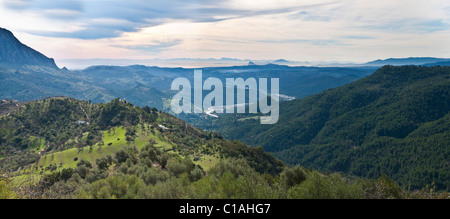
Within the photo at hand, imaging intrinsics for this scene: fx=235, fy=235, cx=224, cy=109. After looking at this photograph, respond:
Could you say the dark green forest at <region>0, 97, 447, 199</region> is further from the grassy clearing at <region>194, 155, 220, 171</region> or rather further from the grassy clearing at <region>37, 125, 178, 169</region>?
the grassy clearing at <region>194, 155, 220, 171</region>

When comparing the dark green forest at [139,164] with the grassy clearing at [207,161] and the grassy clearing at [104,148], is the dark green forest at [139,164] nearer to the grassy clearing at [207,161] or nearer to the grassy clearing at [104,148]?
the grassy clearing at [104,148]

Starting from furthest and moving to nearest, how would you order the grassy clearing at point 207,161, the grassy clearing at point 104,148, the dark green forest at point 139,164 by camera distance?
the grassy clearing at point 104,148
the grassy clearing at point 207,161
the dark green forest at point 139,164

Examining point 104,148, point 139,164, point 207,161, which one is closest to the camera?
point 139,164

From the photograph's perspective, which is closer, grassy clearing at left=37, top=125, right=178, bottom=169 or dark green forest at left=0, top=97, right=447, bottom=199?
dark green forest at left=0, top=97, right=447, bottom=199

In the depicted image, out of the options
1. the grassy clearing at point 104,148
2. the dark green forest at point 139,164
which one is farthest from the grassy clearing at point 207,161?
the grassy clearing at point 104,148

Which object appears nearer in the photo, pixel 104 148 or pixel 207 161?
pixel 207 161

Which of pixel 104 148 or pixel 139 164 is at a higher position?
pixel 139 164

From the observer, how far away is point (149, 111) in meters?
148

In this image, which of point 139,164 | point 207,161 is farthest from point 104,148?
point 139,164

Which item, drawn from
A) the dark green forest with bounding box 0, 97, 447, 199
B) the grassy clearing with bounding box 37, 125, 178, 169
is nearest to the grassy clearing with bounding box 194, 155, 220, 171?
the dark green forest with bounding box 0, 97, 447, 199

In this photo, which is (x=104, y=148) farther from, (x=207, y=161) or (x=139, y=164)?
(x=139, y=164)

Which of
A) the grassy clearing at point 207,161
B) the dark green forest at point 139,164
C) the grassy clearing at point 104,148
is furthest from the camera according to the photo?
the grassy clearing at point 104,148
